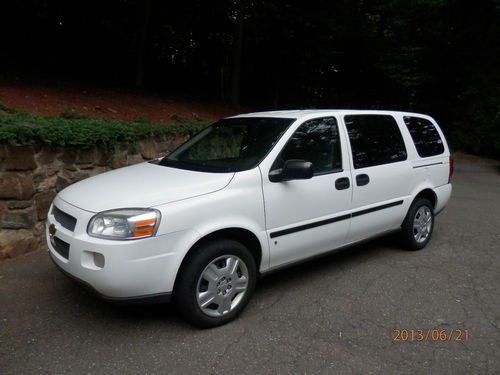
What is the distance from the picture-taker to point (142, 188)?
10.3 feet

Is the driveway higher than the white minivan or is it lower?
lower

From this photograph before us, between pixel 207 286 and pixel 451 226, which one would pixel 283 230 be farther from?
pixel 451 226

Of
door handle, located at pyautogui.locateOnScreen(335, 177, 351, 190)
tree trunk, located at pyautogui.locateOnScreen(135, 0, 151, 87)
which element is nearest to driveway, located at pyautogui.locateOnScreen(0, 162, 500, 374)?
door handle, located at pyautogui.locateOnScreen(335, 177, 351, 190)

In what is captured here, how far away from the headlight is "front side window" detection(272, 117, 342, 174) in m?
1.26

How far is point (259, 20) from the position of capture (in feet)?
45.4

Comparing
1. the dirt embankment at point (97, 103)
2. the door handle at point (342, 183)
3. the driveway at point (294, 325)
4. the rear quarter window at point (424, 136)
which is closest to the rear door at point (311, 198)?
the door handle at point (342, 183)

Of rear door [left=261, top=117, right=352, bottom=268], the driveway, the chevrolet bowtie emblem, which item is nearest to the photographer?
the driveway

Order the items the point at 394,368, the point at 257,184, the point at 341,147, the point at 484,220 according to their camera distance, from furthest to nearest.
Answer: the point at 484,220 → the point at 341,147 → the point at 257,184 → the point at 394,368

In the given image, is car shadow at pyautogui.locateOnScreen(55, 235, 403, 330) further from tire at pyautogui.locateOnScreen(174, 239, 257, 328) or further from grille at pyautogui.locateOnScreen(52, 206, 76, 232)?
grille at pyautogui.locateOnScreen(52, 206, 76, 232)

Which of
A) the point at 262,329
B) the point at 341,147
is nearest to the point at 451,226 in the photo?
the point at 341,147

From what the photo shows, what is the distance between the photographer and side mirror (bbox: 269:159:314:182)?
10.9 feet

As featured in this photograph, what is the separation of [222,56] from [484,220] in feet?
37.6
